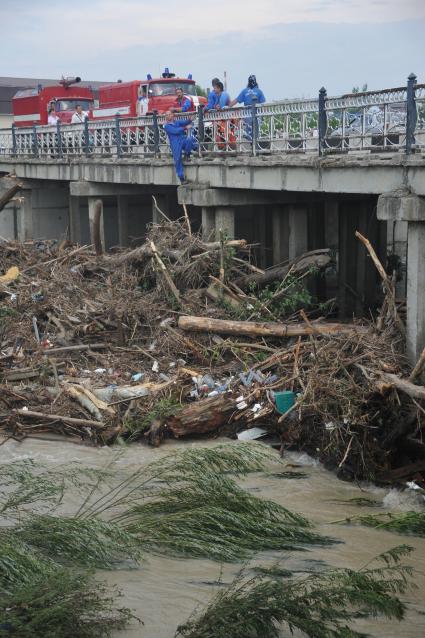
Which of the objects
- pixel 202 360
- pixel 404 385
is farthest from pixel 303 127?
pixel 404 385

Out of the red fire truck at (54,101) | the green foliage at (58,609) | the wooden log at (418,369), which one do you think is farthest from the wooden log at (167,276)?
the red fire truck at (54,101)

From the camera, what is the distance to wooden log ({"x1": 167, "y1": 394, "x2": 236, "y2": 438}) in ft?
41.3

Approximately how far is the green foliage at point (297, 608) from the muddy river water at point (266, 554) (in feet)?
0.91

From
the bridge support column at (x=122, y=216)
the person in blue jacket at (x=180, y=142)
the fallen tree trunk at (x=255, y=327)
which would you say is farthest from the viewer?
the bridge support column at (x=122, y=216)

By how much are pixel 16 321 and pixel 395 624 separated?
1061 centimetres

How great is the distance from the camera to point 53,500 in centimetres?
837

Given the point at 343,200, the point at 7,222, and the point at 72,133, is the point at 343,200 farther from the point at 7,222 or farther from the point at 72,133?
the point at 7,222

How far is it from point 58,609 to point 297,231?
39.7 ft

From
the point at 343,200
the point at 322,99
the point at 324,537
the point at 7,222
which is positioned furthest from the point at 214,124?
the point at 7,222

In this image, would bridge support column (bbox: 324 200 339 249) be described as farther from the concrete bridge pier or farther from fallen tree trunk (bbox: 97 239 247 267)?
the concrete bridge pier

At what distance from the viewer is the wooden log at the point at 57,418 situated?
41.6 ft

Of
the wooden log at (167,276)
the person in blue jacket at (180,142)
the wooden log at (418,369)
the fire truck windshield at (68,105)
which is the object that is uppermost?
the fire truck windshield at (68,105)

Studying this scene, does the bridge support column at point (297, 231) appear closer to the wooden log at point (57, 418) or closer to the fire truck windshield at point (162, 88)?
the wooden log at point (57, 418)

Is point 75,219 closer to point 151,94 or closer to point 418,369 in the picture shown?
point 151,94
